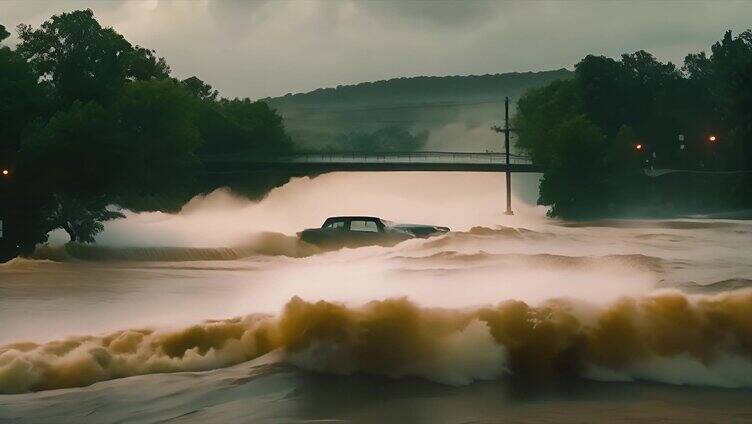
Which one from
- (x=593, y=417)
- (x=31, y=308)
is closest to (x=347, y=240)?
(x=31, y=308)

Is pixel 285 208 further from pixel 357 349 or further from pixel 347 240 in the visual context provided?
pixel 357 349

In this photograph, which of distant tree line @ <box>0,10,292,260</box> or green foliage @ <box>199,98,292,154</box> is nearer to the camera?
distant tree line @ <box>0,10,292,260</box>

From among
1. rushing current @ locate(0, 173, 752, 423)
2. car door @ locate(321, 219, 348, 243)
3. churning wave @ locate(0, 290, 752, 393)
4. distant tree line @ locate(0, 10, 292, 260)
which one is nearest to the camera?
rushing current @ locate(0, 173, 752, 423)

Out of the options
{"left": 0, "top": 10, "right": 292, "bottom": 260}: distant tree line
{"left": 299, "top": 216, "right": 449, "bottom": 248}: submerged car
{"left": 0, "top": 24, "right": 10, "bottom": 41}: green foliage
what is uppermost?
{"left": 0, "top": 24, "right": 10, "bottom": 41}: green foliage

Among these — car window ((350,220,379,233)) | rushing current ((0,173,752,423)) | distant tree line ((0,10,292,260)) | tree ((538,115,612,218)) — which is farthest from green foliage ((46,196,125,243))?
tree ((538,115,612,218))

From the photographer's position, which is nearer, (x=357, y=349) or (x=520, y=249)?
(x=357, y=349)

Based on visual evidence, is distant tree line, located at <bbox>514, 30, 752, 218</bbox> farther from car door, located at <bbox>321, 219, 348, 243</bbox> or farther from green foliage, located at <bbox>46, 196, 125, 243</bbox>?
car door, located at <bbox>321, 219, 348, 243</bbox>

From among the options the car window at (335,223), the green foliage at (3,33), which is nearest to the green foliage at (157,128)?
the green foliage at (3,33)

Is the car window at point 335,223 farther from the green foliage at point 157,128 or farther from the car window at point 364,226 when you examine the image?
the green foliage at point 157,128
